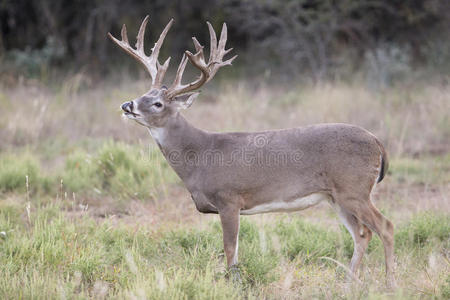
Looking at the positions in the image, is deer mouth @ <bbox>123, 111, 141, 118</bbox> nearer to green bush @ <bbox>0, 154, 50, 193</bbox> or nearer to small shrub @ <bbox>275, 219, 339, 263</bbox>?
small shrub @ <bbox>275, 219, 339, 263</bbox>

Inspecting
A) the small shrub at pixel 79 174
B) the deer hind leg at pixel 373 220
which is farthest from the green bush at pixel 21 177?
the deer hind leg at pixel 373 220

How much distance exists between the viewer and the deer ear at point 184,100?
538 cm

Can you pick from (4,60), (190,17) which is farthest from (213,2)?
(4,60)

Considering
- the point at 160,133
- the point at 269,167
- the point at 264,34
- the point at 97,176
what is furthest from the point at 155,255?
the point at 264,34

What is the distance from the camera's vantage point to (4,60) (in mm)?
16609

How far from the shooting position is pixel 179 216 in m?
6.57

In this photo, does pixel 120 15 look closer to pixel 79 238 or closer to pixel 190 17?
pixel 190 17

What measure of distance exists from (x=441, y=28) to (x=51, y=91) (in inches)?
414

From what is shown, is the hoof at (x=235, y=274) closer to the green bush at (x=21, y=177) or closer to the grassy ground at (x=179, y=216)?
the grassy ground at (x=179, y=216)

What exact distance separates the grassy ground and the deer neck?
0.79m

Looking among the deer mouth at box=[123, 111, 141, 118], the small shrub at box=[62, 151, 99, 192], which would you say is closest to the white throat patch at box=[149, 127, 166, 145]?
the deer mouth at box=[123, 111, 141, 118]
